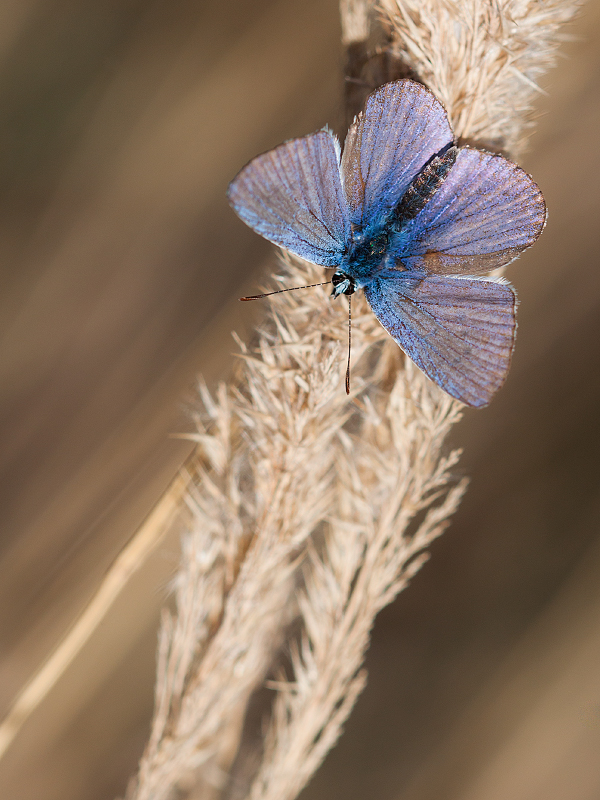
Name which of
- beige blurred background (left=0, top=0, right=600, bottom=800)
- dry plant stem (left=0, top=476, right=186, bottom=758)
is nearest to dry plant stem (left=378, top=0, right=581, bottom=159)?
beige blurred background (left=0, top=0, right=600, bottom=800)

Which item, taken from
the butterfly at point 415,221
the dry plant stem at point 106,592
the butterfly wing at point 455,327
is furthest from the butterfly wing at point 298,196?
the dry plant stem at point 106,592

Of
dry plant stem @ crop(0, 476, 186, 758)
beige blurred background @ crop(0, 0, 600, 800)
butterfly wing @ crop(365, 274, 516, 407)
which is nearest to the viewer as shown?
butterfly wing @ crop(365, 274, 516, 407)

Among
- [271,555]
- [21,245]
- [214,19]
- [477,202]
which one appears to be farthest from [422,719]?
[214,19]

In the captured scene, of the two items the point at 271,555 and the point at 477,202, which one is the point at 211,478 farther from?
the point at 477,202

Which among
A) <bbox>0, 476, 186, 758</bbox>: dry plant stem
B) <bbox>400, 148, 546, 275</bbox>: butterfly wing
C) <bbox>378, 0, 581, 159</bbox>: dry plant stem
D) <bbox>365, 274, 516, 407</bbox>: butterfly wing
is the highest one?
<bbox>378, 0, 581, 159</bbox>: dry plant stem

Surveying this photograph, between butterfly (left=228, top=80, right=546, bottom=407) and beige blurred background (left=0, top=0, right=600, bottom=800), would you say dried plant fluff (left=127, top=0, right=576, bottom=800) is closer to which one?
butterfly (left=228, top=80, right=546, bottom=407)

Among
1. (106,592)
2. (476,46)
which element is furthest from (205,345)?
(476,46)

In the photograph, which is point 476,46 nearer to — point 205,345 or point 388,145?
point 388,145

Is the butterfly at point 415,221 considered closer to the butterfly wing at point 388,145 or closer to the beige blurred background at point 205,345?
the butterfly wing at point 388,145
